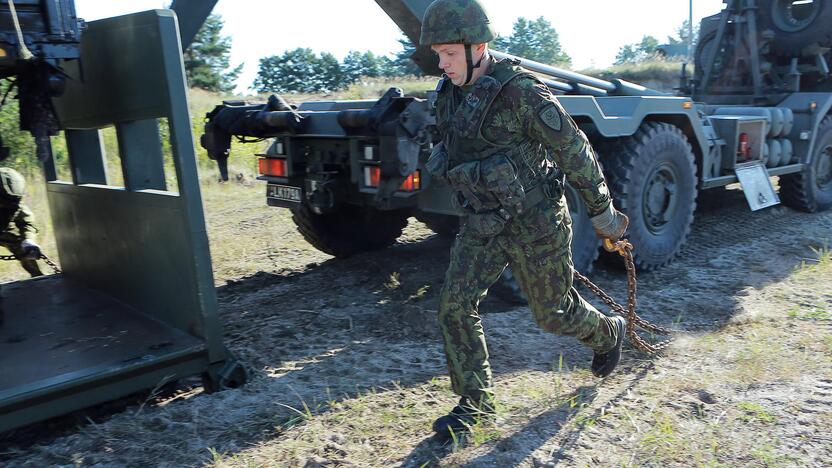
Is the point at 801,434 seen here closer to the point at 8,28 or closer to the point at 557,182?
the point at 557,182

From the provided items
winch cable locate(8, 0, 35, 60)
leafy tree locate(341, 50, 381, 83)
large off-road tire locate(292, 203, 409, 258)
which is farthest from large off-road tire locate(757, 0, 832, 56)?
leafy tree locate(341, 50, 381, 83)

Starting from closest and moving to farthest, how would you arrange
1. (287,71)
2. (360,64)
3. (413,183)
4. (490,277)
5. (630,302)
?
1. (490,277)
2. (630,302)
3. (413,183)
4. (287,71)
5. (360,64)

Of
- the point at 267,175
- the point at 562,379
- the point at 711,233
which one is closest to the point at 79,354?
the point at 267,175

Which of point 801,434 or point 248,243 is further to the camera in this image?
point 248,243

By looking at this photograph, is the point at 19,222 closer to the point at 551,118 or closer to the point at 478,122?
the point at 478,122

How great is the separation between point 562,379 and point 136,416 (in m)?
1.91

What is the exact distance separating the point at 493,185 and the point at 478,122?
0.79 feet

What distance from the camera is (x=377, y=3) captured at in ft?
13.8

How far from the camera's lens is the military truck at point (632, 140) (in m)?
4.00

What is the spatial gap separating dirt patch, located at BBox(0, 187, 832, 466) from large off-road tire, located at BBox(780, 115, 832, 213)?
192 cm

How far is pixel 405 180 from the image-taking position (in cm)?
385

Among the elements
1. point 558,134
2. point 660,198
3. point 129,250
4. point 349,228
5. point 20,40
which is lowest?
point 349,228

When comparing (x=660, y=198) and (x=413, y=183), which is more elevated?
(x=413, y=183)

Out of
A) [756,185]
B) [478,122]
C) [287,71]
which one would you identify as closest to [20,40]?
[478,122]
